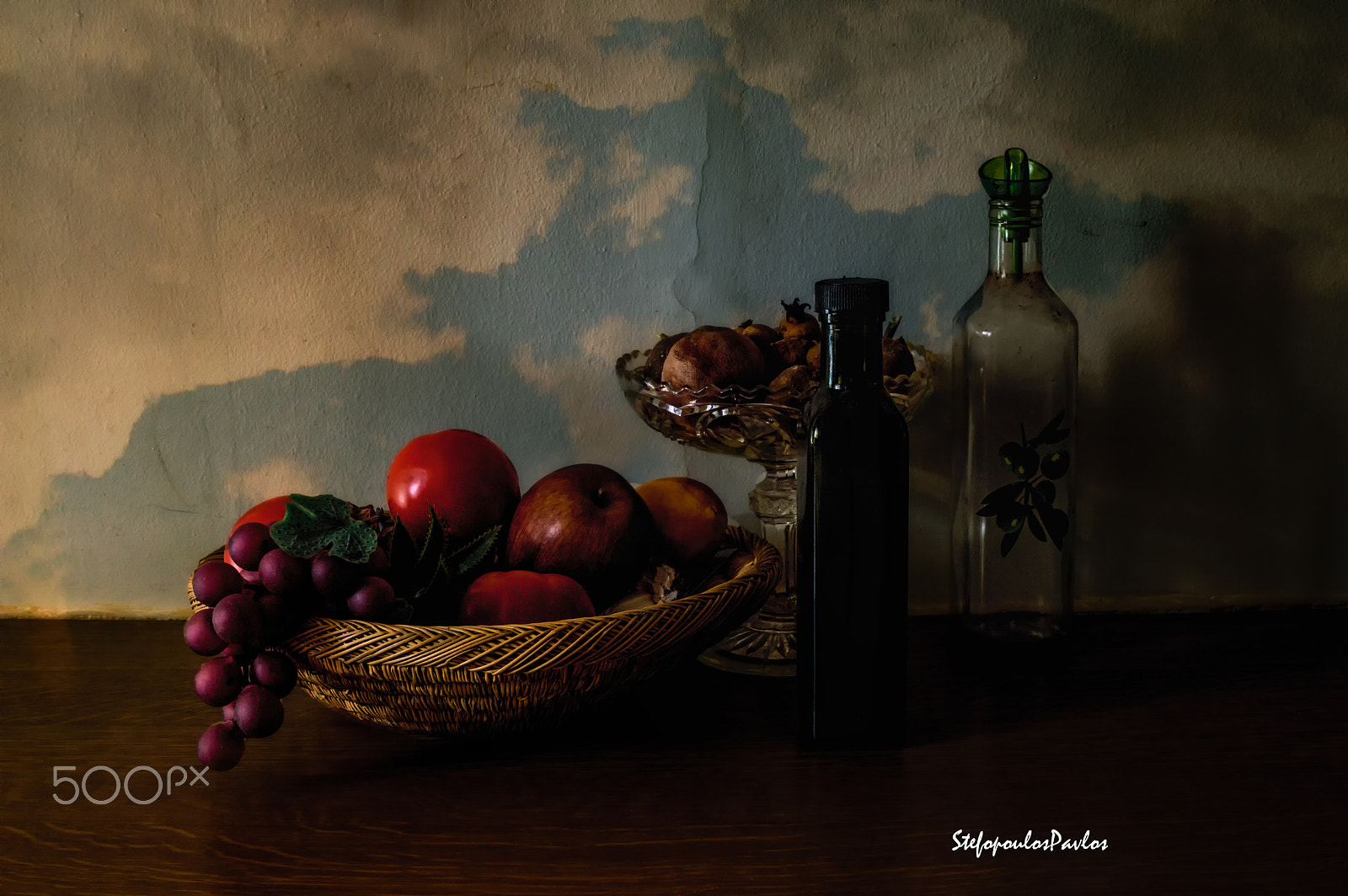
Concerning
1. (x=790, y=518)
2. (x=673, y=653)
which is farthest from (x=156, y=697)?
(x=790, y=518)

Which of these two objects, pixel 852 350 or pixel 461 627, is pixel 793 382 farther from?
pixel 461 627

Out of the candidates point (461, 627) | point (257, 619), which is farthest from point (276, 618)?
point (461, 627)

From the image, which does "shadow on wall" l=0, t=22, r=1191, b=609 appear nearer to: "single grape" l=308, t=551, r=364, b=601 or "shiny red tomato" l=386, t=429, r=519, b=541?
"shiny red tomato" l=386, t=429, r=519, b=541

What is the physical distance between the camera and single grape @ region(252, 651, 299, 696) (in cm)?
65

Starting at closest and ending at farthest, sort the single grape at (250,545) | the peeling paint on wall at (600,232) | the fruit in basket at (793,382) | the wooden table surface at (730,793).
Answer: the wooden table surface at (730,793) < the single grape at (250,545) < the fruit in basket at (793,382) < the peeling paint on wall at (600,232)

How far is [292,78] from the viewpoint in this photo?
93cm

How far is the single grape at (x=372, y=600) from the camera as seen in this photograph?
2.15ft

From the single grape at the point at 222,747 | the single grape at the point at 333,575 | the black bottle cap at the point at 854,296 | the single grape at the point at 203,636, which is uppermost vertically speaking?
the black bottle cap at the point at 854,296

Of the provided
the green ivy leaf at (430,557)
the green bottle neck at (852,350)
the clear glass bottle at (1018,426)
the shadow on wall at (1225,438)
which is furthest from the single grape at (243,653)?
the shadow on wall at (1225,438)

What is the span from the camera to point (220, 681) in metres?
0.65

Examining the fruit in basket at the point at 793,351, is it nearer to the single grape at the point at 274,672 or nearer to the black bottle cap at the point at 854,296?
the black bottle cap at the point at 854,296

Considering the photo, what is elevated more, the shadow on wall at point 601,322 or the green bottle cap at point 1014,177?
the green bottle cap at point 1014,177

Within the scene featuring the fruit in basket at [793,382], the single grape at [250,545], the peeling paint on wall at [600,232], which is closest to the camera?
the single grape at [250,545]

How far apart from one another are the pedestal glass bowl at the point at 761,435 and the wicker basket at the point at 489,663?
0.14 meters
